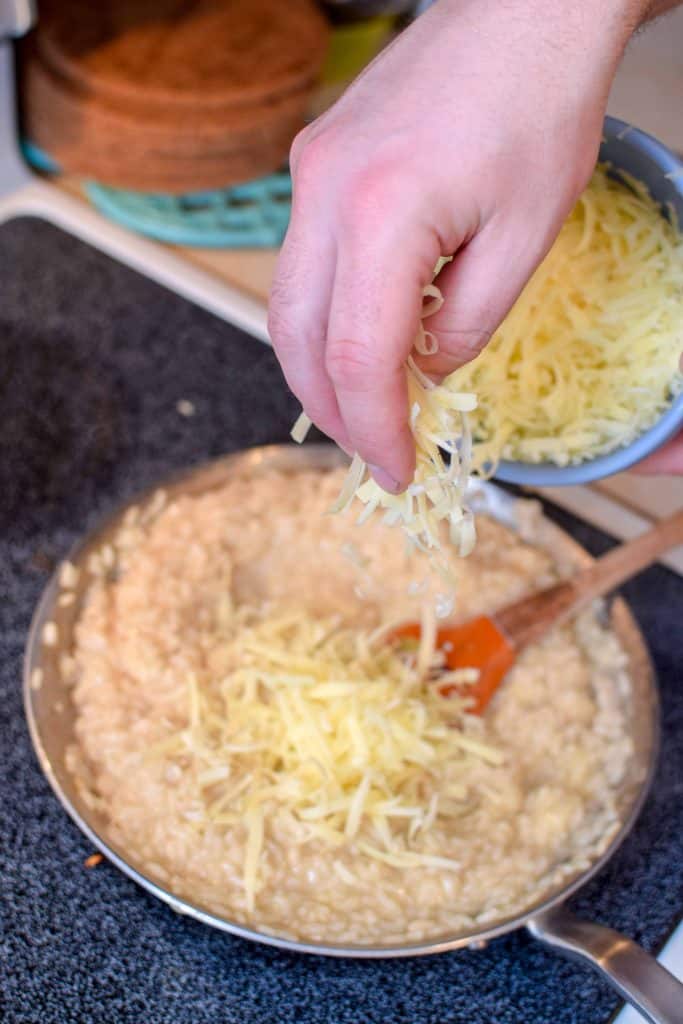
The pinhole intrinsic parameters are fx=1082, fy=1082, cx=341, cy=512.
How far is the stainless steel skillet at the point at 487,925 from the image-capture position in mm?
657

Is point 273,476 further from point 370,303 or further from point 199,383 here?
point 370,303

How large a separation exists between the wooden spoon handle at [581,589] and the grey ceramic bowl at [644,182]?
0.14 metres

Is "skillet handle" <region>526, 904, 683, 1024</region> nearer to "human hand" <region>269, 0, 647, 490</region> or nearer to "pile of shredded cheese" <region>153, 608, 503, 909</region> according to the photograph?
"pile of shredded cheese" <region>153, 608, 503, 909</region>

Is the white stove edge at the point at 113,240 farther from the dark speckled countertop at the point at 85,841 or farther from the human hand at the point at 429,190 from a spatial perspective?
the human hand at the point at 429,190

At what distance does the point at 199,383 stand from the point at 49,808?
484 millimetres

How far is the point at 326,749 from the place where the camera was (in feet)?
2.49

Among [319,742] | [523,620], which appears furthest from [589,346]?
[319,742]

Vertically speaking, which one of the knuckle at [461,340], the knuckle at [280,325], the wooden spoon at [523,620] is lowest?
the wooden spoon at [523,620]

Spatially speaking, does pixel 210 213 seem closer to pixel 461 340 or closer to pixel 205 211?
pixel 205 211

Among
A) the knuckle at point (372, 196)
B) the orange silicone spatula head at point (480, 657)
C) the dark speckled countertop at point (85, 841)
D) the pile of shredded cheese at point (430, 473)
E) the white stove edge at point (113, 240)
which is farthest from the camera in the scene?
the white stove edge at point (113, 240)

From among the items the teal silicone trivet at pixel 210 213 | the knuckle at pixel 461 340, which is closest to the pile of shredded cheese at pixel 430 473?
the knuckle at pixel 461 340

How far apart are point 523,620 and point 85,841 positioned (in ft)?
1.19

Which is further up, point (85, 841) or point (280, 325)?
point (280, 325)

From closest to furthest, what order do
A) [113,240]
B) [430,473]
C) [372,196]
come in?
[372,196] → [430,473] → [113,240]
